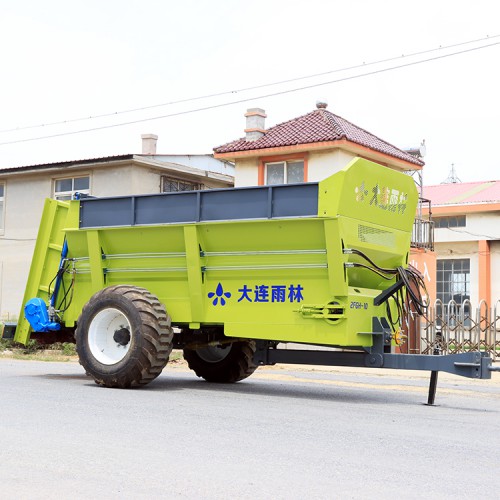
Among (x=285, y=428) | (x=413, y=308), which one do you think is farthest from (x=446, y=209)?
(x=285, y=428)

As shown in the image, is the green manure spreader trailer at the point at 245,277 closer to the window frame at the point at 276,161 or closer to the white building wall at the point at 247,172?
the window frame at the point at 276,161

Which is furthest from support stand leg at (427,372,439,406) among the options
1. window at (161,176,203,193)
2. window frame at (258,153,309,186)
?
window at (161,176,203,193)

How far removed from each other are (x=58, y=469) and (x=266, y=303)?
5811 millimetres

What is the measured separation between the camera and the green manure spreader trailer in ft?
39.0

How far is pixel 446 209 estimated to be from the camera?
40.9 metres

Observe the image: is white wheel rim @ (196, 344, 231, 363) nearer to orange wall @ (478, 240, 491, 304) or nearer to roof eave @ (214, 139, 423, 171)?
roof eave @ (214, 139, 423, 171)

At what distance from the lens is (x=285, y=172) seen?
28656 mm

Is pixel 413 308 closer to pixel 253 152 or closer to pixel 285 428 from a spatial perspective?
pixel 285 428

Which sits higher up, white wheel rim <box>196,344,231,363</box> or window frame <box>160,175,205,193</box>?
window frame <box>160,175,205,193</box>

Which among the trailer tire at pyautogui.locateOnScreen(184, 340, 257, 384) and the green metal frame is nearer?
the green metal frame

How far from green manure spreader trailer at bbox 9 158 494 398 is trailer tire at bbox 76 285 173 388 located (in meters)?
0.02

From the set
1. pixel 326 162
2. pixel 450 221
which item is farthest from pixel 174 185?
pixel 450 221

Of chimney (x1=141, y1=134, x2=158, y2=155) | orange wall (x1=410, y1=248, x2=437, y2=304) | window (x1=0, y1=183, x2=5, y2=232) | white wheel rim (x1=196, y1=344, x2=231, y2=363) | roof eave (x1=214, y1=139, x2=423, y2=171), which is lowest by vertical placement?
white wheel rim (x1=196, y1=344, x2=231, y2=363)

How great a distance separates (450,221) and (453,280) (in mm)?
2687
